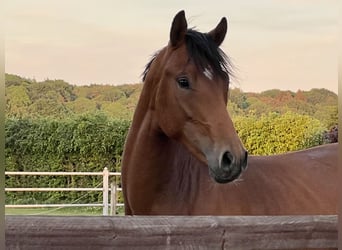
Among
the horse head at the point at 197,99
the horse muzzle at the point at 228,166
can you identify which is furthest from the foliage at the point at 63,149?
the horse muzzle at the point at 228,166

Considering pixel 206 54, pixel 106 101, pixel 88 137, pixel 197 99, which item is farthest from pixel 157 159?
pixel 106 101

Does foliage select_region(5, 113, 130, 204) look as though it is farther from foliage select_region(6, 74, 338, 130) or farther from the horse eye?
the horse eye

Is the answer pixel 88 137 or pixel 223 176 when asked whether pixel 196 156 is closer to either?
pixel 223 176

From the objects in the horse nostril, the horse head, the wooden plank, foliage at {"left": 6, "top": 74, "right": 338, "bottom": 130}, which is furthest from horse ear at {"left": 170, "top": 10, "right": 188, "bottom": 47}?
foliage at {"left": 6, "top": 74, "right": 338, "bottom": 130}

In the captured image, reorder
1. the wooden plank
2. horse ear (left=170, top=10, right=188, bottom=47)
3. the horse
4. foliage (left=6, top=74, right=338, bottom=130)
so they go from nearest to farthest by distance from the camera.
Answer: the wooden plank
the horse
horse ear (left=170, top=10, right=188, bottom=47)
foliage (left=6, top=74, right=338, bottom=130)

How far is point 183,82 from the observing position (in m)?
2.46

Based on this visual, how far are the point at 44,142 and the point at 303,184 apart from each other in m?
8.79

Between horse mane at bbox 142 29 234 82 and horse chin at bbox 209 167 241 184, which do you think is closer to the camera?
horse chin at bbox 209 167 241 184

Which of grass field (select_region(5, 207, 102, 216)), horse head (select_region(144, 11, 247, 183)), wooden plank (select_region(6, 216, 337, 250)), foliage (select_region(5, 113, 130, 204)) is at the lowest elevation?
grass field (select_region(5, 207, 102, 216))

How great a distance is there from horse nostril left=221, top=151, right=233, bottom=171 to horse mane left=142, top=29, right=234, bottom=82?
0.40 m

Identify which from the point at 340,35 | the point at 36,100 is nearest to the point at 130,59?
the point at 36,100

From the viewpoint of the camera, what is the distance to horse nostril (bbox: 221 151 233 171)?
2291 millimetres

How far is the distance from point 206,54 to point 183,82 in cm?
17

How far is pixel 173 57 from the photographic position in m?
2.55
